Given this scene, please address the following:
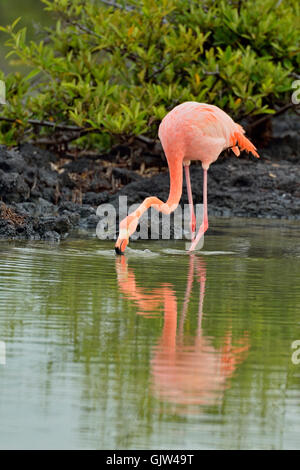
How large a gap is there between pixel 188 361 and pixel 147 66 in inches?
479

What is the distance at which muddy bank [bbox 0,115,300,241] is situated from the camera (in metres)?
13.2

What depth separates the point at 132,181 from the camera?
631 inches

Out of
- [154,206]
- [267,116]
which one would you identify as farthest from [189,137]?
[267,116]

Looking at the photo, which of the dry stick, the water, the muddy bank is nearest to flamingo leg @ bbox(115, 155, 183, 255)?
the water

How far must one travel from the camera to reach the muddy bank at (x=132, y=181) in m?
13.2

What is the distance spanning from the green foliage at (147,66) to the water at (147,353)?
7.20 metres

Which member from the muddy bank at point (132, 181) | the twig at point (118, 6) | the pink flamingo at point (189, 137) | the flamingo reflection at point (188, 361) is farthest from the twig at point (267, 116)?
the flamingo reflection at point (188, 361)

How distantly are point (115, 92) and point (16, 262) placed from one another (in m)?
8.01

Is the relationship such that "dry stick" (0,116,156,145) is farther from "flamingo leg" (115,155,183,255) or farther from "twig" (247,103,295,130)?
"flamingo leg" (115,155,183,255)

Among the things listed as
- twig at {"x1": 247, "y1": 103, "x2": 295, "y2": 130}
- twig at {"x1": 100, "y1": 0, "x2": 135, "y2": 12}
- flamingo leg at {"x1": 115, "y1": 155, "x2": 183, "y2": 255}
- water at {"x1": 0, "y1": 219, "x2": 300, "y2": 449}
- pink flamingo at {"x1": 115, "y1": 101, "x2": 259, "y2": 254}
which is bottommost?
water at {"x1": 0, "y1": 219, "x2": 300, "y2": 449}

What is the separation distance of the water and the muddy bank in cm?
424

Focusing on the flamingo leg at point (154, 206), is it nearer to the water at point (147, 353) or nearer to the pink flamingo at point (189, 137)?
the pink flamingo at point (189, 137)

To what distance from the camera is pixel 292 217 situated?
14289 millimetres
